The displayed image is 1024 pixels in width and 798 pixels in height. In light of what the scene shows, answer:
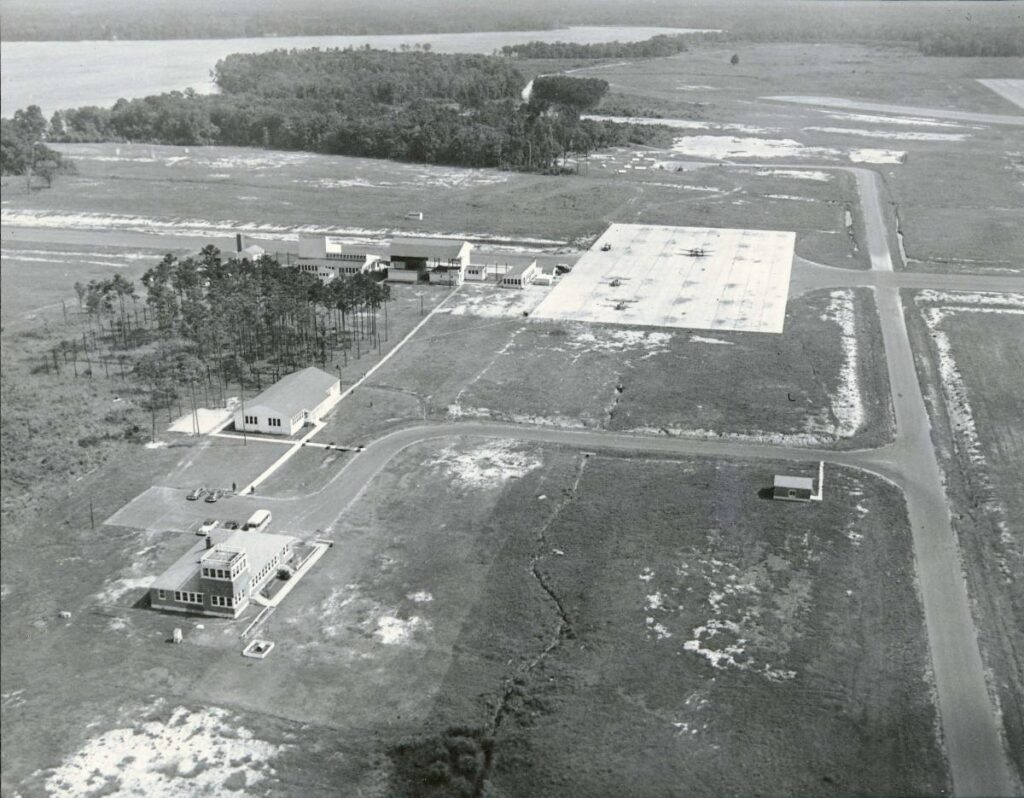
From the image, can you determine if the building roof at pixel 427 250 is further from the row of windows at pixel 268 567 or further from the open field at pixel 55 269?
the row of windows at pixel 268 567

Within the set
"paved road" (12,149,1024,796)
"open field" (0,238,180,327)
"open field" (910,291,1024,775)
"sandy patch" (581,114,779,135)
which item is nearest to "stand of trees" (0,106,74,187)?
"paved road" (12,149,1024,796)

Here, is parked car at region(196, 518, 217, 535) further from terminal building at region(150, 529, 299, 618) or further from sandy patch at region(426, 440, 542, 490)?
sandy patch at region(426, 440, 542, 490)

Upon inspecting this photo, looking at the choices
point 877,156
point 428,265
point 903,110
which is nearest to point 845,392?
point 428,265

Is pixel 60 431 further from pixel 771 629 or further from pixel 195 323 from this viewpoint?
pixel 771 629

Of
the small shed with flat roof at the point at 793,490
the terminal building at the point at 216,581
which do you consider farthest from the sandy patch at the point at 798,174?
the terminal building at the point at 216,581

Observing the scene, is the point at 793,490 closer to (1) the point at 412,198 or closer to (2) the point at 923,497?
(2) the point at 923,497
